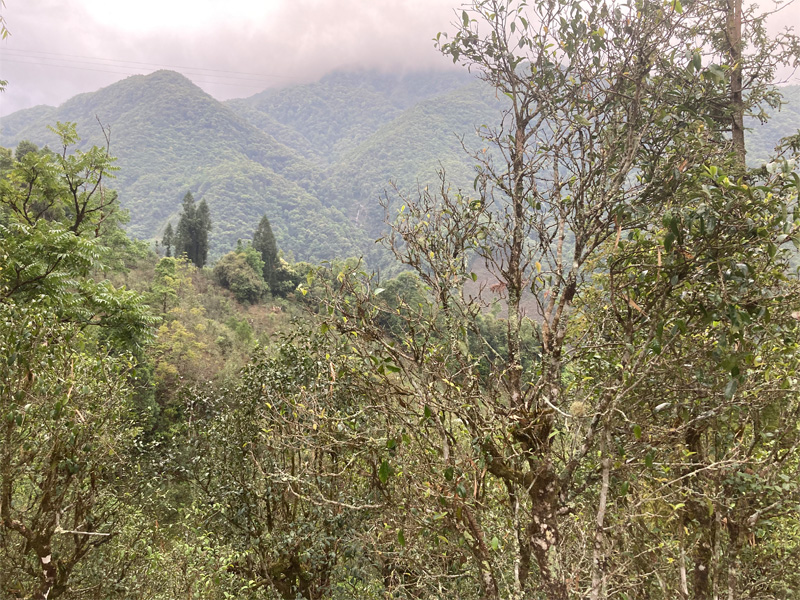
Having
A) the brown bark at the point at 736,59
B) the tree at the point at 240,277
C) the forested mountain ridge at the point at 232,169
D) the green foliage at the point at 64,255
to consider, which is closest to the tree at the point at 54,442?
the green foliage at the point at 64,255

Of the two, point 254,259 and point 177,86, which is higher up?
point 177,86

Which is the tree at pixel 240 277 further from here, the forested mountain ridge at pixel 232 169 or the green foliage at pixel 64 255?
the forested mountain ridge at pixel 232 169

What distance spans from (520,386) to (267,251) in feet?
164

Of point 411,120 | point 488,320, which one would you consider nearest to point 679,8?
point 488,320

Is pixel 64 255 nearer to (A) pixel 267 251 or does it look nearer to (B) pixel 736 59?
(B) pixel 736 59

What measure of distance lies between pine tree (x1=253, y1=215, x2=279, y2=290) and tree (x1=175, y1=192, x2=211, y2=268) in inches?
234

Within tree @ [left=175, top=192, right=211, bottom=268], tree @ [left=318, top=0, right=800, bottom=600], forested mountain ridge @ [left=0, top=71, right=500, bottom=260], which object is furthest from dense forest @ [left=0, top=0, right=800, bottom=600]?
forested mountain ridge @ [left=0, top=71, right=500, bottom=260]

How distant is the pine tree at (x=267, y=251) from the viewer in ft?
164

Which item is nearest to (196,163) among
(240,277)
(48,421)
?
(240,277)

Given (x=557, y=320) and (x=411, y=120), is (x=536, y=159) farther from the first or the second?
(x=411, y=120)

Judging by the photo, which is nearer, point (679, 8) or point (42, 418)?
point (679, 8)

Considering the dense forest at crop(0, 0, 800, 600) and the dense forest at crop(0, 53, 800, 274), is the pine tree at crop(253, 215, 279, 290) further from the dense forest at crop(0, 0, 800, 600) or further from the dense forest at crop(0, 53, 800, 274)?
the dense forest at crop(0, 0, 800, 600)

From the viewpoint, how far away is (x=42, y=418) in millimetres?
5105

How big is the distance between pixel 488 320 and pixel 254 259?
80.9 ft
